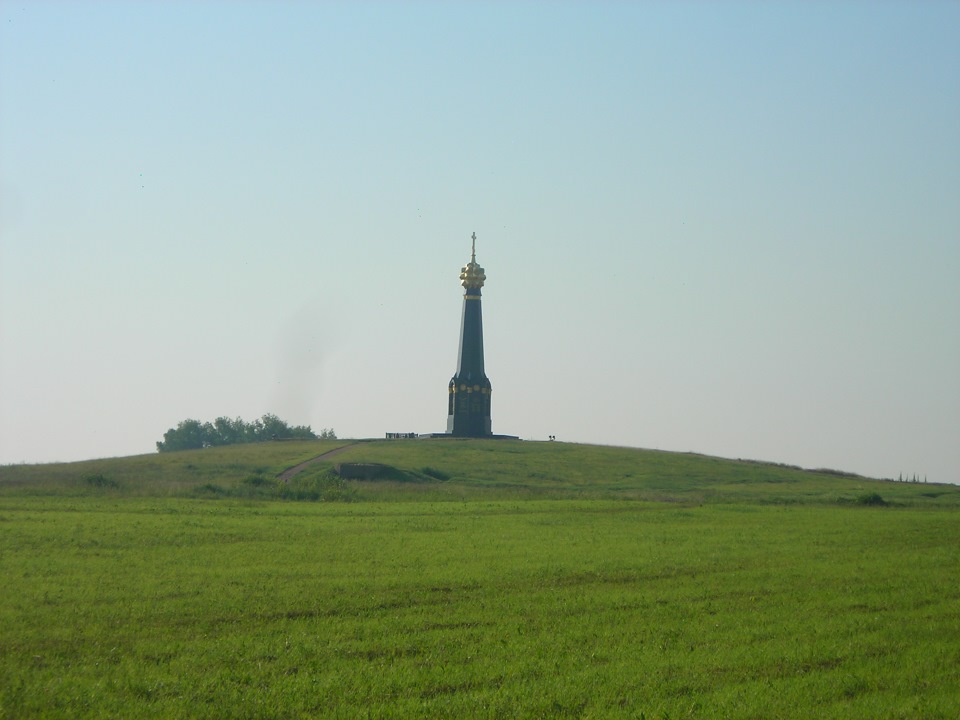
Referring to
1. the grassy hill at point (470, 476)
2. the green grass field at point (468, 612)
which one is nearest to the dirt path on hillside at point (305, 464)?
the grassy hill at point (470, 476)

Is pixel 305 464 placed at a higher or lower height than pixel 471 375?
lower

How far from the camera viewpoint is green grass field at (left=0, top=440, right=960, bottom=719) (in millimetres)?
12180

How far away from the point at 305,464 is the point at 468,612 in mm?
42334

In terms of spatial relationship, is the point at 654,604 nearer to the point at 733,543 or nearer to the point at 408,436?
the point at 733,543

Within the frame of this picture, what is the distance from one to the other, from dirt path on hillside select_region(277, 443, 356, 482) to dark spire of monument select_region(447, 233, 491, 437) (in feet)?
24.9

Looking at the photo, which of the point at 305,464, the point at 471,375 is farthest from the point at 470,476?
the point at 471,375

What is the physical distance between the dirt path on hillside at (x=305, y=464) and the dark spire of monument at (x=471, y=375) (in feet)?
24.9

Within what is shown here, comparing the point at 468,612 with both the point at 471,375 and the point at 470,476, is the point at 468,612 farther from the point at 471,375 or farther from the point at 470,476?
the point at 471,375

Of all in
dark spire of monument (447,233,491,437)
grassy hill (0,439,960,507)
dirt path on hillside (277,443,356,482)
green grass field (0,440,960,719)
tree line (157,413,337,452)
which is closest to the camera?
green grass field (0,440,960,719)

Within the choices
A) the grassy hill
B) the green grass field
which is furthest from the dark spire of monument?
the green grass field

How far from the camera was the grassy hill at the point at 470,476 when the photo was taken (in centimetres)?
4225

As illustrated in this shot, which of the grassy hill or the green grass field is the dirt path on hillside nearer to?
the grassy hill

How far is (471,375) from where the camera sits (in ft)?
236

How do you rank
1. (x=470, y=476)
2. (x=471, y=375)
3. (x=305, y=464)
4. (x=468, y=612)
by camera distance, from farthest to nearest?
(x=471, y=375) < (x=305, y=464) < (x=470, y=476) < (x=468, y=612)
